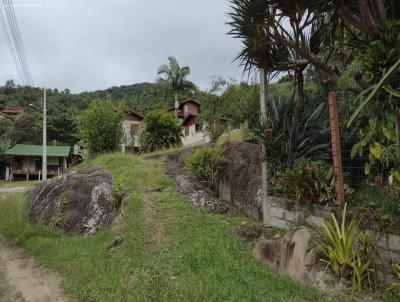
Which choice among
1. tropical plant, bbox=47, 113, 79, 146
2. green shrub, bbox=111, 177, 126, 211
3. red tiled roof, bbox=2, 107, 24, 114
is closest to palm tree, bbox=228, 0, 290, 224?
green shrub, bbox=111, 177, 126, 211

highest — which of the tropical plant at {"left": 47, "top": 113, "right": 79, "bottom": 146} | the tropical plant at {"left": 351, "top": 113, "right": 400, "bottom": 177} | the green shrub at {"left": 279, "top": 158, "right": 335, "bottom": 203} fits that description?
the tropical plant at {"left": 47, "top": 113, "right": 79, "bottom": 146}

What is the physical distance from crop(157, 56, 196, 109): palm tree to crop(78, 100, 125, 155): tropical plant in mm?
18438

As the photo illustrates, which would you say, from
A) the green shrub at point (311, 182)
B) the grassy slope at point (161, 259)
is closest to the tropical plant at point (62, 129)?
the grassy slope at point (161, 259)

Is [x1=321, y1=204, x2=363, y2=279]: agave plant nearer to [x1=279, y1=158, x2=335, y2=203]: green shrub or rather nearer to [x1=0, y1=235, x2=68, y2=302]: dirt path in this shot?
[x1=279, y1=158, x2=335, y2=203]: green shrub

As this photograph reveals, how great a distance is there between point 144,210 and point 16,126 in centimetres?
3955

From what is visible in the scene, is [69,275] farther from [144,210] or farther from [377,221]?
[377,221]

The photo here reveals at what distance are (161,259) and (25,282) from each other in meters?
2.22

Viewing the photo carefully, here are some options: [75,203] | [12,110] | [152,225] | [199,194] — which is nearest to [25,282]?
[152,225]

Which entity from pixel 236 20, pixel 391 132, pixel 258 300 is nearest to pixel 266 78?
pixel 236 20

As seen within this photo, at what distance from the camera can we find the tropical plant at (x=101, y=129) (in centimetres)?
1688

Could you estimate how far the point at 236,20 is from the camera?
566 cm

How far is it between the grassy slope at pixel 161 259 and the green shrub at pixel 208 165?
0.98 metres

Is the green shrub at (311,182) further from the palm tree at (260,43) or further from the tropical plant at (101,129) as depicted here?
the tropical plant at (101,129)

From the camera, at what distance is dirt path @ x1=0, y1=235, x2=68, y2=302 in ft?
15.0
